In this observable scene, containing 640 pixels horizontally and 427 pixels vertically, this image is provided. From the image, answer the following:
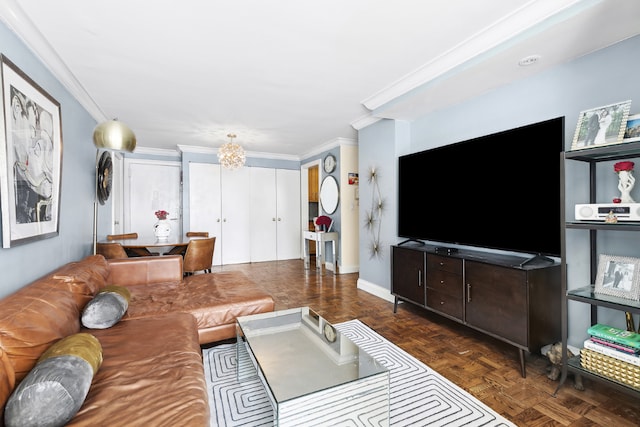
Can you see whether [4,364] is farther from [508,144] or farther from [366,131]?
[366,131]

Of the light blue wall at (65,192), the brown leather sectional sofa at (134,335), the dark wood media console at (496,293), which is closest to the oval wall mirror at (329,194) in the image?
the dark wood media console at (496,293)

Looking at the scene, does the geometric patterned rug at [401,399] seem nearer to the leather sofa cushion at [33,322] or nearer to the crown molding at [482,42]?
the leather sofa cushion at [33,322]

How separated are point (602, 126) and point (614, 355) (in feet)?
4.37

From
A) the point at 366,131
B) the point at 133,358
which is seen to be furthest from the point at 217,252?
the point at 133,358

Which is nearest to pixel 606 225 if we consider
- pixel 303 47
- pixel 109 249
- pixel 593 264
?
pixel 593 264

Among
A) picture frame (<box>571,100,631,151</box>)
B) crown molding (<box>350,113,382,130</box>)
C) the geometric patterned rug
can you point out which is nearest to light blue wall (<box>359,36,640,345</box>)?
picture frame (<box>571,100,631,151</box>)

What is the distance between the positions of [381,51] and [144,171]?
18.2 feet

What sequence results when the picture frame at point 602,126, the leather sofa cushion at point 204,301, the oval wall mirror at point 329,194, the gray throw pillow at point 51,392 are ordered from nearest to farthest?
1. the gray throw pillow at point 51,392
2. the picture frame at point 602,126
3. the leather sofa cushion at point 204,301
4. the oval wall mirror at point 329,194

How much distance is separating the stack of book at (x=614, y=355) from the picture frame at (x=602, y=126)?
111cm

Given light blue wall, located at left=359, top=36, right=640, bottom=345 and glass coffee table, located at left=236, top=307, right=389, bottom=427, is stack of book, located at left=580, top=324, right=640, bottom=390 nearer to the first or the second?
light blue wall, located at left=359, top=36, right=640, bottom=345

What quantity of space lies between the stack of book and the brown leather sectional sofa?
2157 millimetres

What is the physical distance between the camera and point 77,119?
3096mm

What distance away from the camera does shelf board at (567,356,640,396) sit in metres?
1.58

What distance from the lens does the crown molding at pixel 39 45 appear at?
180cm
